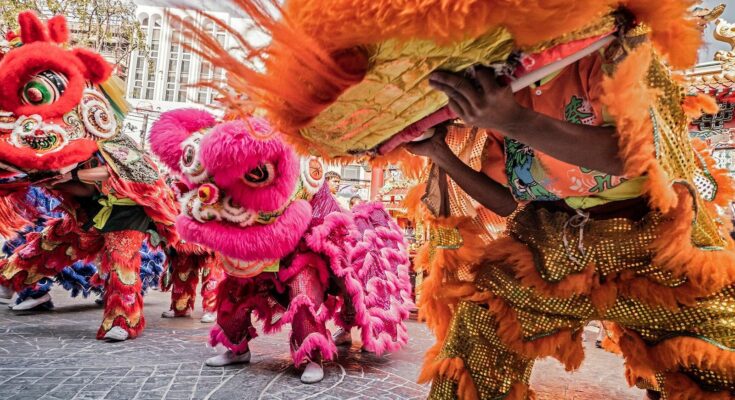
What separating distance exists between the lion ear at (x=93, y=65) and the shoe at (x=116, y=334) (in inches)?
65.0

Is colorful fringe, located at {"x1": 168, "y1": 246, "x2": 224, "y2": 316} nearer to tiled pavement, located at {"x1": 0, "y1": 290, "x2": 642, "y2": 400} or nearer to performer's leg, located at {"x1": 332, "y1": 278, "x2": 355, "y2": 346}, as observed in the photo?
tiled pavement, located at {"x1": 0, "y1": 290, "x2": 642, "y2": 400}

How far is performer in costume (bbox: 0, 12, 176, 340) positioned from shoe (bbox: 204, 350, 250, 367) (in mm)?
843

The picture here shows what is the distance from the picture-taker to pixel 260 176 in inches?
90.0

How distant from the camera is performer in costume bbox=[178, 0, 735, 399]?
84cm

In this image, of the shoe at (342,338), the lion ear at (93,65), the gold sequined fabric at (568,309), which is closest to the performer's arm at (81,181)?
the lion ear at (93,65)

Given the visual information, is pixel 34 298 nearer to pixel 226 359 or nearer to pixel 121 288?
pixel 121 288

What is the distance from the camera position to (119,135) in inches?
130

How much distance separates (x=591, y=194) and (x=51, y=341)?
3.21 m

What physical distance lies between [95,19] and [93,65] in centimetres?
876

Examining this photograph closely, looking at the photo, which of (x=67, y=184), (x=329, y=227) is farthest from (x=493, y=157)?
(x=67, y=184)

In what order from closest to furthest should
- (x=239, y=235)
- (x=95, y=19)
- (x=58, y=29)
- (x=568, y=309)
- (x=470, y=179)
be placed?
(x=568, y=309)
(x=470, y=179)
(x=239, y=235)
(x=58, y=29)
(x=95, y=19)

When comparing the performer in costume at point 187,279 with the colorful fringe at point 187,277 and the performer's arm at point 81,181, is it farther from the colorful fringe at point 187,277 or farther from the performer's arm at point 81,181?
the performer's arm at point 81,181

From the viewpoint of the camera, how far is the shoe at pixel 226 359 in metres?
2.52

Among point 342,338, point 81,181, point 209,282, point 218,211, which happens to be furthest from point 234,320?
point 209,282
